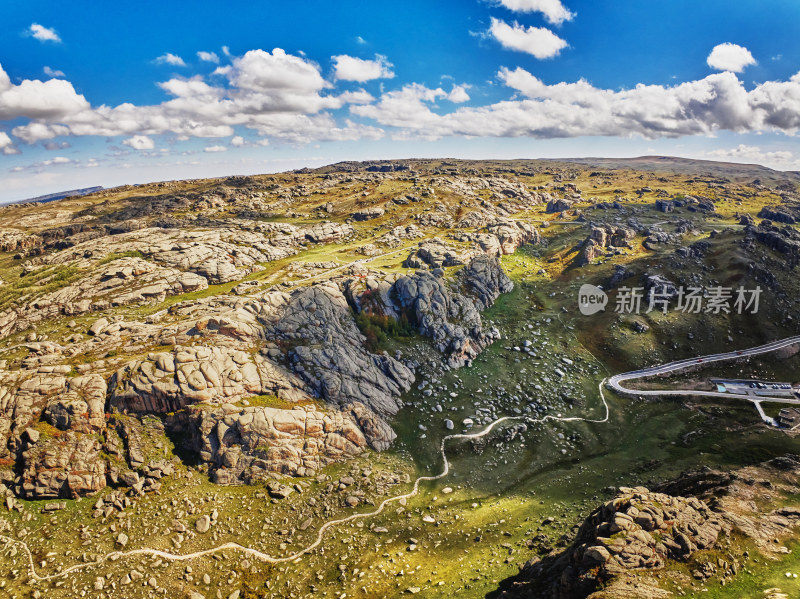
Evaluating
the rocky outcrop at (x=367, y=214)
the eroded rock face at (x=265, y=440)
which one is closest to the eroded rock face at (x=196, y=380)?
the eroded rock face at (x=265, y=440)

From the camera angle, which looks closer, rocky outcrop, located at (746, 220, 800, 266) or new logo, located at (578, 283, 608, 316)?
new logo, located at (578, 283, 608, 316)

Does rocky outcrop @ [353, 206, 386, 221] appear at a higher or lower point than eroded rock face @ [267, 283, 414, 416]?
higher

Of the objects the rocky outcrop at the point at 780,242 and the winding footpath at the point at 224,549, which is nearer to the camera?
the winding footpath at the point at 224,549

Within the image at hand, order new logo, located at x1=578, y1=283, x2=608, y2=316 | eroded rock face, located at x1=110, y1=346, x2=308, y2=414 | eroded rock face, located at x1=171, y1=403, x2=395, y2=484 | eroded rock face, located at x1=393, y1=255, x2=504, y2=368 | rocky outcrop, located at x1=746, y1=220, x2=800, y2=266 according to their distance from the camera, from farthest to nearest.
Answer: rocky outcrop, located at x1=746, y1=220, x2=800, y2=266 < new logo, located at x1=578, y1=283, x2=608, y2=316 < eroded rock face, located at x1=393, y1=255, x2=504, y2=368 < eroded rock face, located at x1=110, y1=346, x2=308, y2=414 < eroded rock face, located at x1=171, y1=403, x2=395, y2=484

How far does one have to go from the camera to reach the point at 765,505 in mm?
40688

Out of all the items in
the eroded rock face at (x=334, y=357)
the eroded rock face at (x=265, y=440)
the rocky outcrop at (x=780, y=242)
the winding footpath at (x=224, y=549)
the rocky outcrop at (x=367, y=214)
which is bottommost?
the winding footpath at (x=224, y=549)

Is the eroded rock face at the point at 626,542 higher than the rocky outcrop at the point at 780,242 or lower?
lower

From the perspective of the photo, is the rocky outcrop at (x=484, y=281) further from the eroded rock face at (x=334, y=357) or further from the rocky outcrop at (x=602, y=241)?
the eroded rock face at (x=334, y=357)


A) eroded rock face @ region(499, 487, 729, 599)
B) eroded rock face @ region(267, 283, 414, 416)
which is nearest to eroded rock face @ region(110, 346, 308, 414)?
eroded rock face @ region(267, 283, 414, 416)

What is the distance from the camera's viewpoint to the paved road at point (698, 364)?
78.0 m

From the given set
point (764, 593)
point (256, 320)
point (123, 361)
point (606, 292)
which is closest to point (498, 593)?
point (764, 593)

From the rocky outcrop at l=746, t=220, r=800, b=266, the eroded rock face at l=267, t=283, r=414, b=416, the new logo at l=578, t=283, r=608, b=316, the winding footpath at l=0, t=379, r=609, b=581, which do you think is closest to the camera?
the winding footpath at l=0, t=379, r=609, b=581

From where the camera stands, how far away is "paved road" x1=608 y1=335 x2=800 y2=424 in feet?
256

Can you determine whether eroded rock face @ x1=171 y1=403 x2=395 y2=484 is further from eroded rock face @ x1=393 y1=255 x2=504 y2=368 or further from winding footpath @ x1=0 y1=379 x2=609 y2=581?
eroded rock face @ x1=393 y1=255 x2=504 y2=368
